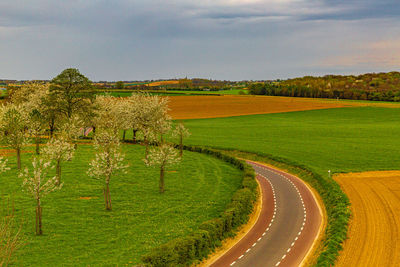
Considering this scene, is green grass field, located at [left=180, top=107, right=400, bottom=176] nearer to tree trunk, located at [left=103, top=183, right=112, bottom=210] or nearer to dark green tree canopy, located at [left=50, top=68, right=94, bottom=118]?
dark green tree canopy, located at [left=50, top=68, right=94, bottom=118]

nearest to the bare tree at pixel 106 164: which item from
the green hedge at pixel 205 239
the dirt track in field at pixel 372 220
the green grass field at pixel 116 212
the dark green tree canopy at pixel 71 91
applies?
the green grass field at pixel 116 212

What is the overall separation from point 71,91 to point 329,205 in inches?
2285

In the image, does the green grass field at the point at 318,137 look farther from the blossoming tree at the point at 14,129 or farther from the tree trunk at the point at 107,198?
the blossoming tree at the point at 14,129

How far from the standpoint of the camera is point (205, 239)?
99.6 feet

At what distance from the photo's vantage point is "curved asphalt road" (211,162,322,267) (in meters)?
29.7

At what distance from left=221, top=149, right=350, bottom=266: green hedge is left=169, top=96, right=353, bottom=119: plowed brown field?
7801 centimetres

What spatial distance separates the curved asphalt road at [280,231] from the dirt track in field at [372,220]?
4.15m

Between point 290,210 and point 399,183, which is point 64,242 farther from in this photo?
point 399,183

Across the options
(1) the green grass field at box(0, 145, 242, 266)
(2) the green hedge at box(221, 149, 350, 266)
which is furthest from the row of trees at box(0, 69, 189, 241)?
(2) the green hedge at box(221, 149, 350, 266)

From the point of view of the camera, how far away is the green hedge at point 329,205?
96.9 feet

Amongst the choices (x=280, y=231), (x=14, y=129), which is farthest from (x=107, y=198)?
(x=14, y=129)

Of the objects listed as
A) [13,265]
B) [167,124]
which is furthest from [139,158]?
[13,265]

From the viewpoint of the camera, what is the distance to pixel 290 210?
4159 cm

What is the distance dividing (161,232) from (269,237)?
11.6m
